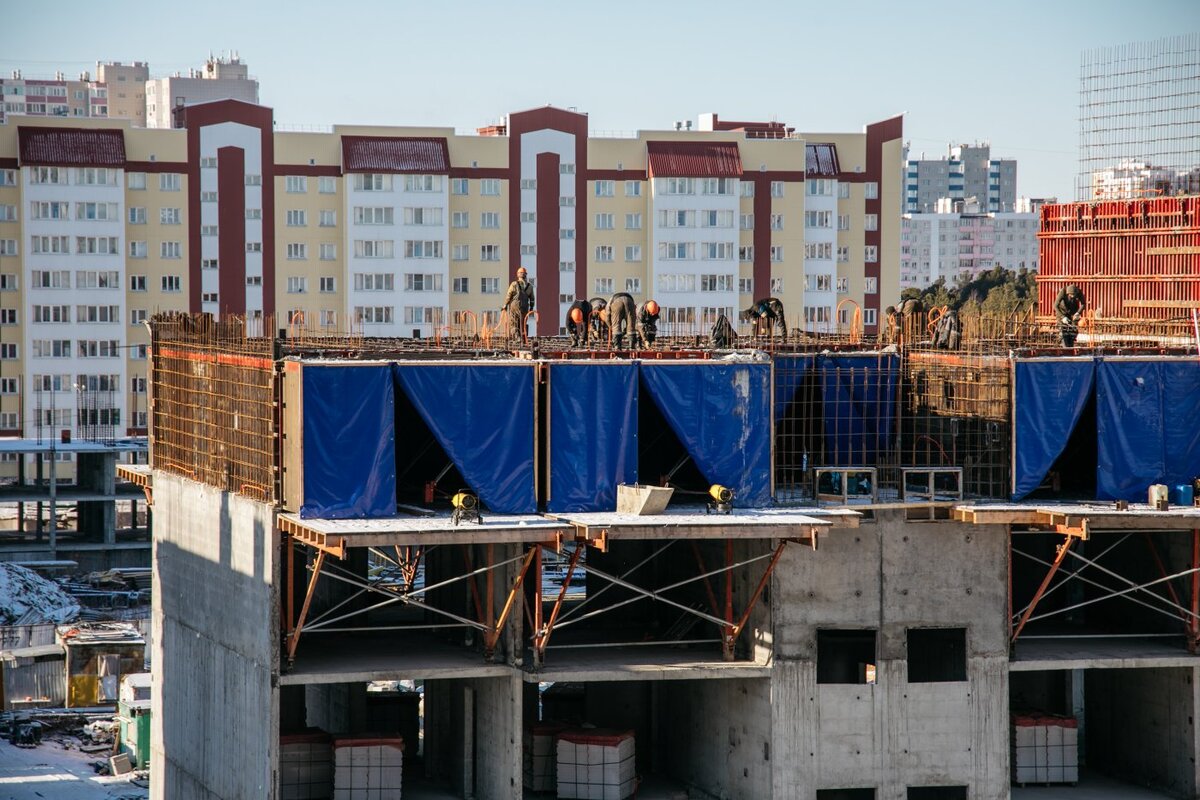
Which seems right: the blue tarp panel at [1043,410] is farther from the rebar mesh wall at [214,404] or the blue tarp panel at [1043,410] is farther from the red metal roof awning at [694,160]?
the red metal roof awning at [694,160]

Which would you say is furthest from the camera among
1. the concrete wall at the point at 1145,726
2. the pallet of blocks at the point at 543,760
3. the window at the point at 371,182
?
the window at the point at 371,182

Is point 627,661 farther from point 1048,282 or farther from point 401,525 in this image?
point 1048,282

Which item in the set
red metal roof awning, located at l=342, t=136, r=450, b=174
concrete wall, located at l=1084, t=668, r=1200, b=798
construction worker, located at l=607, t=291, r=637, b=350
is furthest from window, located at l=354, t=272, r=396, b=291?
concrete wall, located at l=1084, t=668, r=1200, b=798

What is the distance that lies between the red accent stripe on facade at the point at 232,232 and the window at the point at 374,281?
735cm

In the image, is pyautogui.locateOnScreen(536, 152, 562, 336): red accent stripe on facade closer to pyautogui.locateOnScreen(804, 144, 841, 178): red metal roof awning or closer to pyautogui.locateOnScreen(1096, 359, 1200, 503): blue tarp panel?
pyautogui.locateOnScreen(804, 144, 841, 178): red metal roof awning

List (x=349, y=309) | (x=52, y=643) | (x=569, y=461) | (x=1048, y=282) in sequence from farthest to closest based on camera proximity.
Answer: (x=349, y=309)
(x=1048, y=282)
(x=52, y=643)
(x=569, y=461)

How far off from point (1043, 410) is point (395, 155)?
83173 mm

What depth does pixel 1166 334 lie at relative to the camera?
203ft

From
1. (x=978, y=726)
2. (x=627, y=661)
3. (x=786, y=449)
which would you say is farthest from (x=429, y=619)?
(x=978, y=726)

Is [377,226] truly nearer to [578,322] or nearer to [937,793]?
[578,322]

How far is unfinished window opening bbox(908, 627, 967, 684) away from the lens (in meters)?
41.4

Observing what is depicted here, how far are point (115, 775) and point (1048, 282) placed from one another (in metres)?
40.1

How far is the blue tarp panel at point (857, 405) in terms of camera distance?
1766 inches

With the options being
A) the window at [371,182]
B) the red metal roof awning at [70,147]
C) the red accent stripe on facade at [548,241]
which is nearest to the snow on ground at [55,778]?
the red metal roof awning at [70,147]
